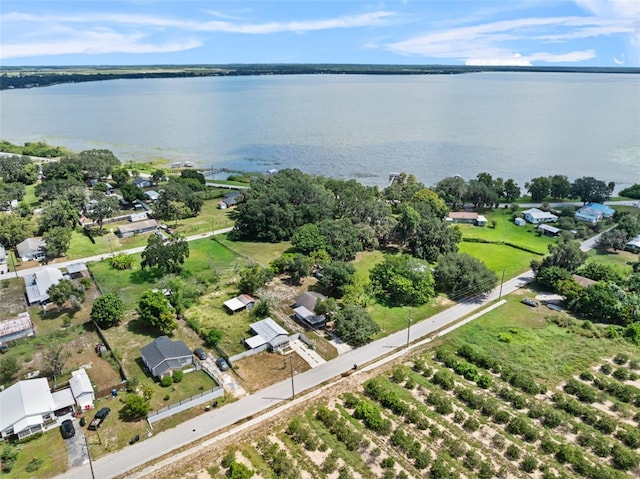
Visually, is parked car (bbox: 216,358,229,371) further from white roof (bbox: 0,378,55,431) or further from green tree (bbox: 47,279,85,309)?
green tree (bbox: 47,279,85,309)

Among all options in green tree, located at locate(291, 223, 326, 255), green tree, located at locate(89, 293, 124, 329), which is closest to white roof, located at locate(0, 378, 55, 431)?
green tree, located at locate(89, 293, 124, 329)

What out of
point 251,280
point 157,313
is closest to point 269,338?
point 251,280

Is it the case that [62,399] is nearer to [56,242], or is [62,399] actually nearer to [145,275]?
[145,275]

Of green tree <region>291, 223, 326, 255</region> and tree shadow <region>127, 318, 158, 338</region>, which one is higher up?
green tree <region>291, 223, 326, 255</region>

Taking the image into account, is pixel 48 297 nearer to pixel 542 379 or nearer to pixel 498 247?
pixel 542 379

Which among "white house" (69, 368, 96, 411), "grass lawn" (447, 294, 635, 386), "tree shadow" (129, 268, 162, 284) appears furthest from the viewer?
"tree shadow" (129, 268, 162, 284)

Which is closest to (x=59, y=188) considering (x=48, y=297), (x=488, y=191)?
(x=48, y=297)
